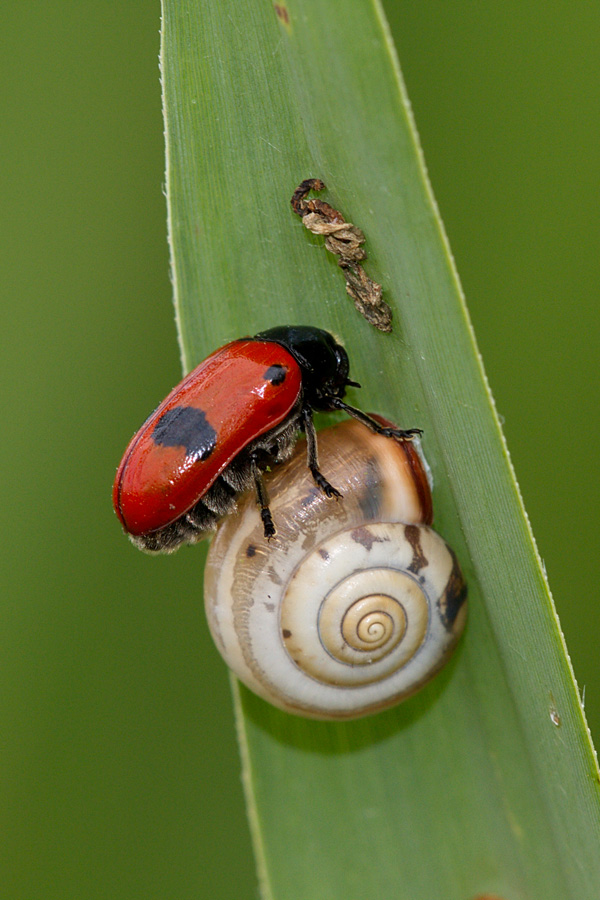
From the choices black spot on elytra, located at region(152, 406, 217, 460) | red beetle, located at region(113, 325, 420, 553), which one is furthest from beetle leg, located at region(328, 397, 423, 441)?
black spot on elytra, located at region(152, 406, 217, 460)

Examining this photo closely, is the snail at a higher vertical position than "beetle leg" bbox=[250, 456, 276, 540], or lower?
lower

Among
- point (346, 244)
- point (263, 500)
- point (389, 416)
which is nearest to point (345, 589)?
point (263, 500)

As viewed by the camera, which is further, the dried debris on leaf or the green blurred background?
the green blurred background

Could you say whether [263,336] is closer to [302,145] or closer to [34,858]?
[302,145]

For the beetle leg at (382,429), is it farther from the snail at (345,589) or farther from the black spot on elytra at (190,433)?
the black spot on elytra at (190,433)

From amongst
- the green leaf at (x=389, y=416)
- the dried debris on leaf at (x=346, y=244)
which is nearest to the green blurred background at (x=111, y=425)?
the green leaf at (x=389, y=416)

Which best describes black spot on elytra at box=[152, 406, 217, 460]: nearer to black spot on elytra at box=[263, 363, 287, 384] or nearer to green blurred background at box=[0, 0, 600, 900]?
black spot on elytra at box=[263, 363, 287, 384]

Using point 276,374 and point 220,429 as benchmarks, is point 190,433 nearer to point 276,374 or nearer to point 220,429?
point 220,429
